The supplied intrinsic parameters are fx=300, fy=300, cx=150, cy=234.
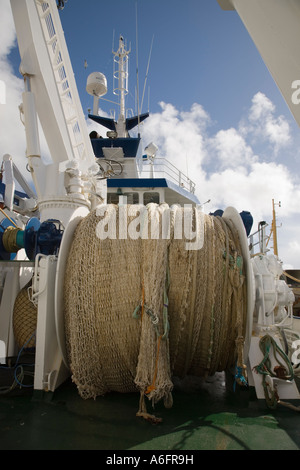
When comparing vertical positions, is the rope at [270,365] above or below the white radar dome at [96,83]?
below

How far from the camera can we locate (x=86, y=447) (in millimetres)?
2033

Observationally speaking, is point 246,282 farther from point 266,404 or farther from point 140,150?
point 140,150

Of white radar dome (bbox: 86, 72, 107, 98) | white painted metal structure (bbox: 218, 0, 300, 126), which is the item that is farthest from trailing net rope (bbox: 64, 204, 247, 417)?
white radar dome (bbox: 86, 72, 107, 98)

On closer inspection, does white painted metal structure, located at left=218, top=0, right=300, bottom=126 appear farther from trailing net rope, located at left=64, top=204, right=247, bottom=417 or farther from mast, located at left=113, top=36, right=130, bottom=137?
mast, located at left=113, top=36, right=130, bottom=137

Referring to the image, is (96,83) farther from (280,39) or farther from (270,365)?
(270,365)

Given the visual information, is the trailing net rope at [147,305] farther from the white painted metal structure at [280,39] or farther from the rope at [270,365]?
the white painted metal structure at [280,39]

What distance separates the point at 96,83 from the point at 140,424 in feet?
34.8

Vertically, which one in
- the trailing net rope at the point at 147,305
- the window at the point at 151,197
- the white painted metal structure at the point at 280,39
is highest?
the window at the point at 151,197

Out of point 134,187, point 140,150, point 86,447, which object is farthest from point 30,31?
point 140,150

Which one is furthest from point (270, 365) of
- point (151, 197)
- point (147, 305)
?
point (151, 197)

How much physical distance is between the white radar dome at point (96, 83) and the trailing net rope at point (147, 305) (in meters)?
9.02

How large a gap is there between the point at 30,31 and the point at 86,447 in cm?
651

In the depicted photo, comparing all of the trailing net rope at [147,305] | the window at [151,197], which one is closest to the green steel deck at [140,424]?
the trailing net rope at [147,305]

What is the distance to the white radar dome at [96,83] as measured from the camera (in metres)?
10.3
